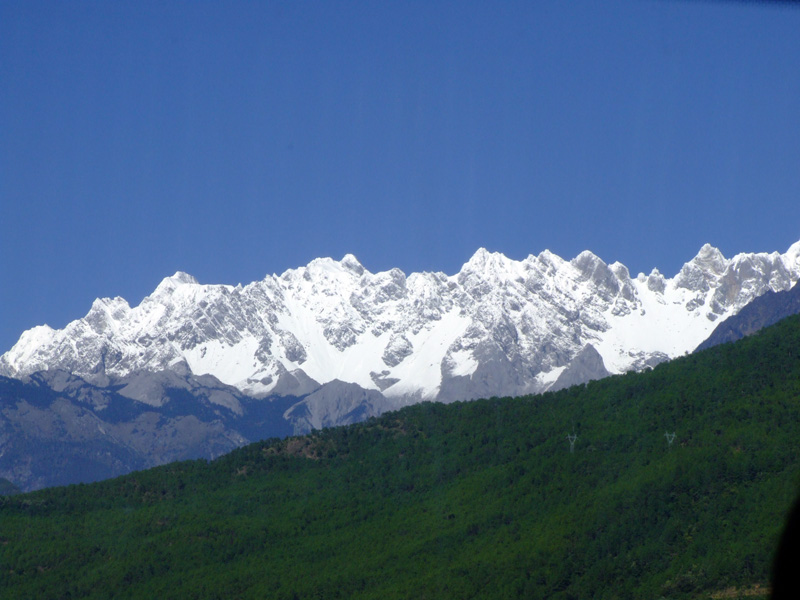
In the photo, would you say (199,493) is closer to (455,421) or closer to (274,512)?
(274,512)

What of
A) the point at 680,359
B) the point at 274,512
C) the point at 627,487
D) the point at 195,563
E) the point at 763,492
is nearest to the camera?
the point at 763,492

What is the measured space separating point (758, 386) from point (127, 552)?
6225 cm

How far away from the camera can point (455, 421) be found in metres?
127

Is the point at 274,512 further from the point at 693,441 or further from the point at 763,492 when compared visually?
the point at 763,492

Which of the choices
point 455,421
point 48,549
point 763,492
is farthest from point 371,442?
point 763,492

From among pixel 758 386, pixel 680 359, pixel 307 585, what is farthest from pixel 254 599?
pixel 680 359

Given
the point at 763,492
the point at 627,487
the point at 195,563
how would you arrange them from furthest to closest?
the point at 195,563, the point at 627,487, the point at 763,492

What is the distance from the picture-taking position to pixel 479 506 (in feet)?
341

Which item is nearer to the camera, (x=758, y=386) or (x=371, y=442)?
(x=758, y=386)

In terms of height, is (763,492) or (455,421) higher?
(455,421)

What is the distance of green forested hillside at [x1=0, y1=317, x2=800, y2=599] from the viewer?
86.6 metres

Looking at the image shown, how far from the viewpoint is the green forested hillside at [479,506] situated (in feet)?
284

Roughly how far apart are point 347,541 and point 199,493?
2360cm

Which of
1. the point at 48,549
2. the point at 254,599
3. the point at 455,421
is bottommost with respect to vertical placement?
the point at 254,599
